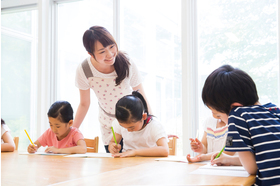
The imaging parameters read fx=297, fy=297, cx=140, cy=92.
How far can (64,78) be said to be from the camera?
387 cm

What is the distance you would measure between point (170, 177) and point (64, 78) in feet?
10.1

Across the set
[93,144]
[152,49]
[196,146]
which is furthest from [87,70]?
[152,49]

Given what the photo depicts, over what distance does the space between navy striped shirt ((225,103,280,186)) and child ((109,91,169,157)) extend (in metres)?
0.73

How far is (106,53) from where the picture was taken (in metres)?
2.05

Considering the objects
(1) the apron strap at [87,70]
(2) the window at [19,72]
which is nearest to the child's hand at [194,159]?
(1) the apron strap at [87,70]

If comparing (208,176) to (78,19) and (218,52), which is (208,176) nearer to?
(218,52)

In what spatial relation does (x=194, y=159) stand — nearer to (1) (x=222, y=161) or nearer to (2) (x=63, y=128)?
(1) (x=222, y=161)

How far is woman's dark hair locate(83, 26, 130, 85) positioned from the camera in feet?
6.75

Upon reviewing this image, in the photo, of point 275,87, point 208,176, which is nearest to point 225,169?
point 208,176

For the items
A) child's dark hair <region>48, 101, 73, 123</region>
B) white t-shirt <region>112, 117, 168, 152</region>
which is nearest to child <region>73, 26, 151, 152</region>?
child's dark hair <region>48, 101, 73, 123</region>

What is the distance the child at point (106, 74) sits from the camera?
2.06 m

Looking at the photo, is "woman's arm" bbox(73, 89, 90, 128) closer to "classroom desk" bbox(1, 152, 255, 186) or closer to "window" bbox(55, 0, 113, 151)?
"classroom desk" bbox(1, 152, 255, 186)

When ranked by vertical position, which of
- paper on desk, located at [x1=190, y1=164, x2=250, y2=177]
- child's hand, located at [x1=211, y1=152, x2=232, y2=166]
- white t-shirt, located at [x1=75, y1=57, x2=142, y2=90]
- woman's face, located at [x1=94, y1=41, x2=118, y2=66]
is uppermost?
woman's face, located at [x1=94, y1=41, x2=118, y2=66]

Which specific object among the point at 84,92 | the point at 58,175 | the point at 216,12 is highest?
the point at 216,12
